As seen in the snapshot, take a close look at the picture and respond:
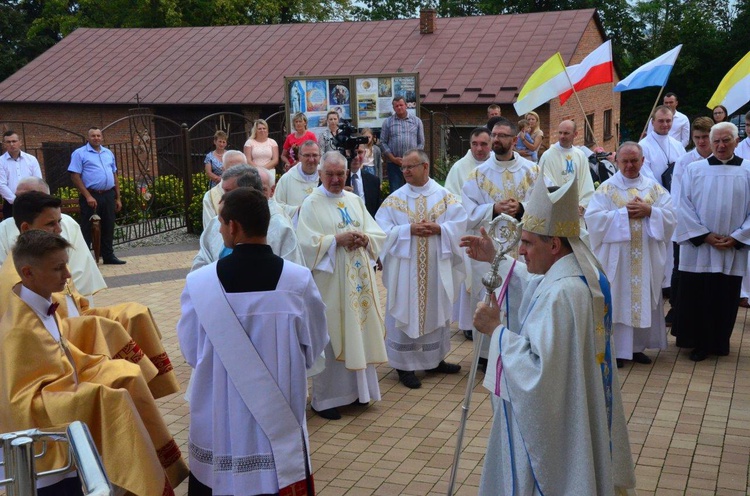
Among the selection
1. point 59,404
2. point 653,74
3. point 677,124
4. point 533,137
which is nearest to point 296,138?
point 533,137

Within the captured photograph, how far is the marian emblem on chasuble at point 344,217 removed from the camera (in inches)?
270

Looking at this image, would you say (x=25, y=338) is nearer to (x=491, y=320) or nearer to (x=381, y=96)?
(x=491, y=320)

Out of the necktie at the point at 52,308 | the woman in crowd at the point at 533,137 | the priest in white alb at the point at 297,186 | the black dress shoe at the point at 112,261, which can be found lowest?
the black dress shoe at the point at 112,261

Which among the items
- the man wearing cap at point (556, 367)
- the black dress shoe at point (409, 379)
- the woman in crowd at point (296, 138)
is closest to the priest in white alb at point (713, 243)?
the black dress shoe at point (409, 379)

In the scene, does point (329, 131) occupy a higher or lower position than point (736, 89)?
lower

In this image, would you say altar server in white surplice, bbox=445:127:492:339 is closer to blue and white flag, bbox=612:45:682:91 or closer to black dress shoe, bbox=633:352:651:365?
black dress shoe, bbox=633:352:651:365

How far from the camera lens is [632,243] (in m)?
7.91

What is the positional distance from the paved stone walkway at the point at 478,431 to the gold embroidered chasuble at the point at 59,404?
4.26 ft

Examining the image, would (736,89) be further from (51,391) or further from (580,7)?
(580,7)

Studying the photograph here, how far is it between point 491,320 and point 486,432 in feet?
8.20

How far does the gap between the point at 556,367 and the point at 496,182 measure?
4.19 metres

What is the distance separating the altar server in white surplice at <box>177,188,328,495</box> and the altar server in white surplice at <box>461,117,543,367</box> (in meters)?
3.71

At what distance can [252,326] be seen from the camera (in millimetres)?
4172

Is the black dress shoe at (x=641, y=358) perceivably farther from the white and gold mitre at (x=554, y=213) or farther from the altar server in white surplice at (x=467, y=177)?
the white and gold mitre at (x=554, y=213)
